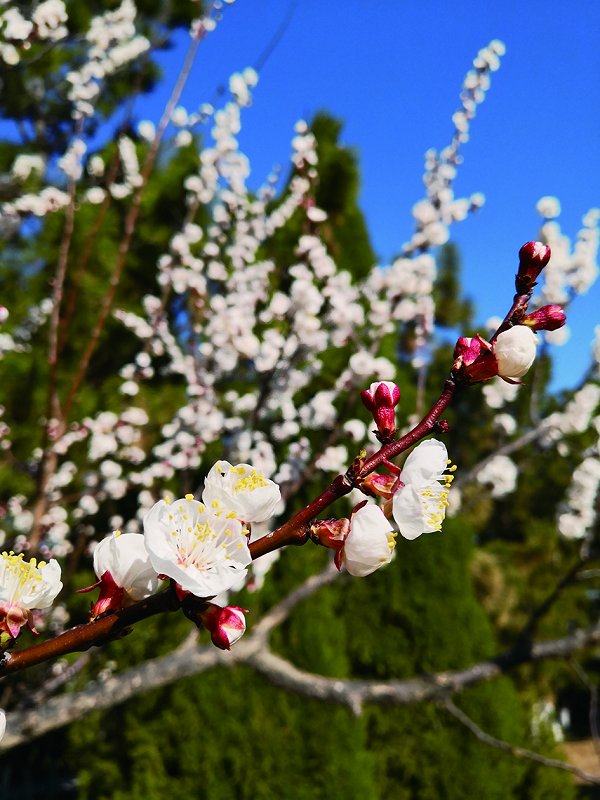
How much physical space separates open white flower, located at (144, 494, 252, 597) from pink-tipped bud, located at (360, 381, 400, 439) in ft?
0.57

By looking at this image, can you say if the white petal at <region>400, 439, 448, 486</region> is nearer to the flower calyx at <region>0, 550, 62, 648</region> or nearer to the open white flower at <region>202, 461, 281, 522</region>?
the open white flower at <region>202, 461, 281, 522</region>

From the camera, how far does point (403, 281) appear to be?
2779 millimetres

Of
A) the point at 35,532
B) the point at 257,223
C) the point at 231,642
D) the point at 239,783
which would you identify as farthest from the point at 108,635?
the point at 239,783

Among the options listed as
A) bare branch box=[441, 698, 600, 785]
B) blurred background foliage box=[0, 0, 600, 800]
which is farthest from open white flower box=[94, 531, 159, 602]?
blurred background foliage box=[0, 0, 600, 800]

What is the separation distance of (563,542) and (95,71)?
903cm

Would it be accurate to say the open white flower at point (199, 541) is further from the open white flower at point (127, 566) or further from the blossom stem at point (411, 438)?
the blossom stem at point (411, 438)

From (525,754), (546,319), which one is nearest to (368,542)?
(546,319)

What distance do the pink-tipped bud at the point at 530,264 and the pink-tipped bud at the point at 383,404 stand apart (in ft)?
0.60

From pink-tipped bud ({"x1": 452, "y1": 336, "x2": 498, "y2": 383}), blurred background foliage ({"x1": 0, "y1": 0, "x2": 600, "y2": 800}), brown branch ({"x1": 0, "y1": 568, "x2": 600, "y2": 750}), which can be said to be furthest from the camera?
blurred background foliage ({"x1": 0, "y1": 0, "x2": 600, "y2": 800})

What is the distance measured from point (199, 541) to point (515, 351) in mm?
369

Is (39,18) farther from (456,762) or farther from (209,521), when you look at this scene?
(456,762)

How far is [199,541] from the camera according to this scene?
0.65m

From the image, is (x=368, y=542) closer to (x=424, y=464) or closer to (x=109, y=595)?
(x=424, y=464)

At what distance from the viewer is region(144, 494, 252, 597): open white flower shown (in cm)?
59
